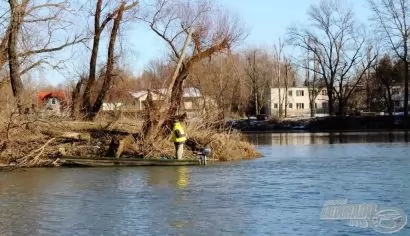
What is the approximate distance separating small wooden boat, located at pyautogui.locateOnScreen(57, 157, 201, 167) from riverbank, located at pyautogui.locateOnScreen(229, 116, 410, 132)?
41.9 meters

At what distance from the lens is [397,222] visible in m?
12.6

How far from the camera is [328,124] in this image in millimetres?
76188

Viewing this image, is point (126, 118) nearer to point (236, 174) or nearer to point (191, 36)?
point (191, 36)

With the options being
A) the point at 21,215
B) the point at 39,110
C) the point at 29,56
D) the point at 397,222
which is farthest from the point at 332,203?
the point at 29,56

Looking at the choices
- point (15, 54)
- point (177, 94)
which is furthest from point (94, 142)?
point (15, 54)

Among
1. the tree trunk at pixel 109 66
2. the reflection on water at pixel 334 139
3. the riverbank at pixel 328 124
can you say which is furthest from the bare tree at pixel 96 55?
the riverbank at pixel 328 124

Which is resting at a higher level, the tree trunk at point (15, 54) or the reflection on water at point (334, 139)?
the tree trunk at point (15, 54)

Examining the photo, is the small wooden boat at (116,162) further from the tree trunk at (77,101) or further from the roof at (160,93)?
the tree trunk at (77,101)

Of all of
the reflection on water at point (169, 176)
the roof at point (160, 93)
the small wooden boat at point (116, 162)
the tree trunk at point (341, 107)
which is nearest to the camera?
the reflection on water at point (169, 176)

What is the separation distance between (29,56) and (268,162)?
46.3 feet

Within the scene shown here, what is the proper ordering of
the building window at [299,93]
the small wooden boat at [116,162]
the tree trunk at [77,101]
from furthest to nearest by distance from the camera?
the building window at [299,93] → the tree trunk at [77,101] → the small wooden boat at [116,162]

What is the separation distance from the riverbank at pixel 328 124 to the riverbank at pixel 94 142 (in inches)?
1474

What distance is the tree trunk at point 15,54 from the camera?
31.0m

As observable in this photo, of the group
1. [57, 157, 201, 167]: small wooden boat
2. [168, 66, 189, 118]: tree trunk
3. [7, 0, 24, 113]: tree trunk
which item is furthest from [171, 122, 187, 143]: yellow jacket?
[7, 0, 24, 113]: tree trunk
